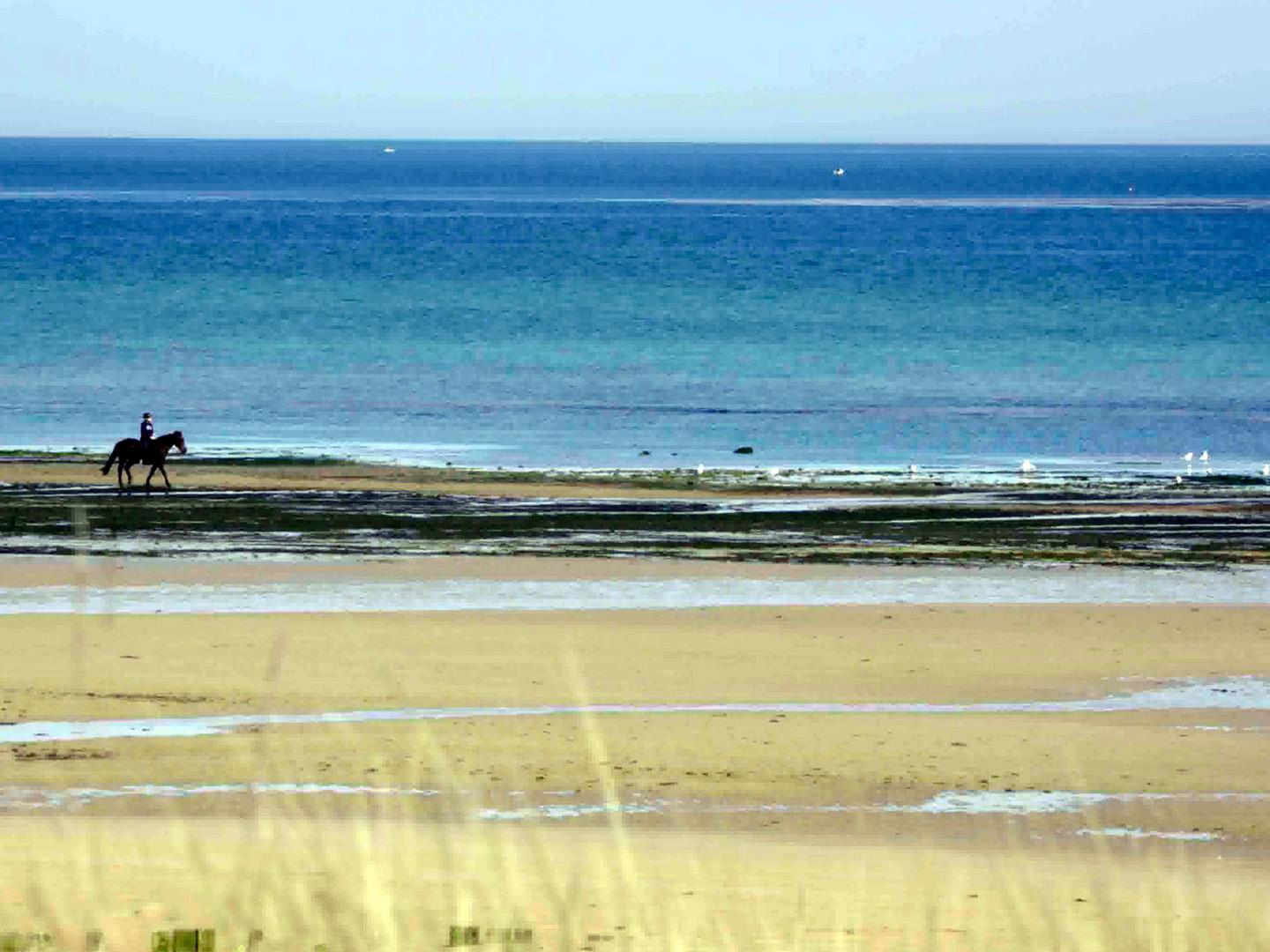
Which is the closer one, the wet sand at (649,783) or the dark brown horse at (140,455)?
the wet sand at (649,783)

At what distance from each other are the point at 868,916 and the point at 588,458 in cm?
2641

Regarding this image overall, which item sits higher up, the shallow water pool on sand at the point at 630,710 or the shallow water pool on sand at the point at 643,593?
the shallow water pool on sand at the point at 630,710

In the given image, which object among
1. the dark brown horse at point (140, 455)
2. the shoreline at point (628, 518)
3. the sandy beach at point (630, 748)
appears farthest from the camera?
the dark brown horse at point (140, 455)

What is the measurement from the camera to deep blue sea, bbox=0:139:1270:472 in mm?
40844

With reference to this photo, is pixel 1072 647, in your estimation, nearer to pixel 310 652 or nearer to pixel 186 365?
pixel 310 652

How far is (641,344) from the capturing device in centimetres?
6266

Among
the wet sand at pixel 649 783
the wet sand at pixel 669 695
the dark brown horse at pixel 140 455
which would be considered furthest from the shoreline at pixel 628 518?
the wet sand at pixel 669 695

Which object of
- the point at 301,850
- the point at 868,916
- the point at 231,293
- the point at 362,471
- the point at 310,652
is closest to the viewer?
the point at 868,916

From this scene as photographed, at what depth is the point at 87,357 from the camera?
55938mm

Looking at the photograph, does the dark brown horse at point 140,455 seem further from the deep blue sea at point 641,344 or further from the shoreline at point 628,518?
the deep blue sea at point 641,344

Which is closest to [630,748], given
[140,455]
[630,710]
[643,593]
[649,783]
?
[649,783]

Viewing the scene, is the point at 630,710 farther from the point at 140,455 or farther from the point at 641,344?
the point at 641,344

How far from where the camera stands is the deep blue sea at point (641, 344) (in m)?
40.8

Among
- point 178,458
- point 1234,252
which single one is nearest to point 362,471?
point 178,458
